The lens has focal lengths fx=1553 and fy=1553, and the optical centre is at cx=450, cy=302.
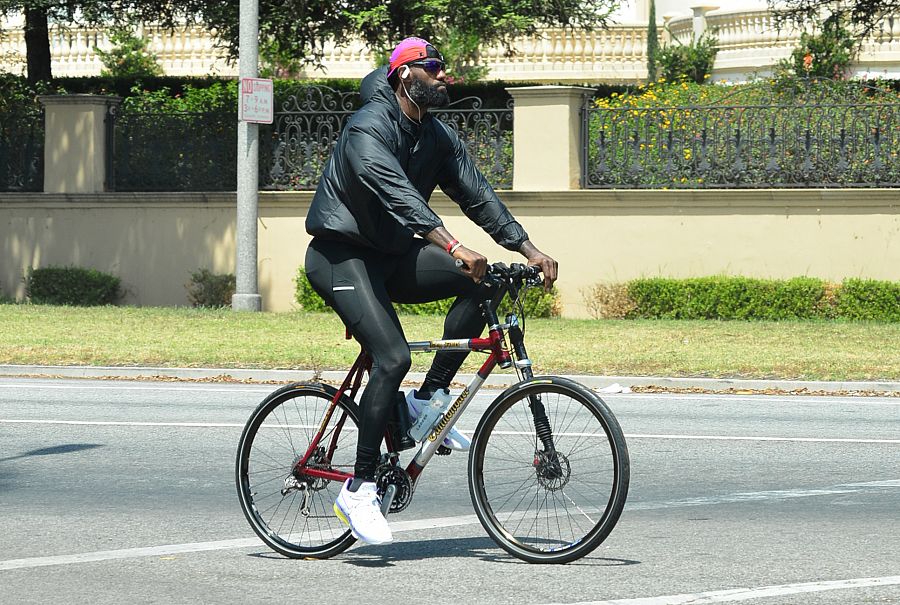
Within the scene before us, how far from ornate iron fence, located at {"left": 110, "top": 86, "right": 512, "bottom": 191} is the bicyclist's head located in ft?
47.9

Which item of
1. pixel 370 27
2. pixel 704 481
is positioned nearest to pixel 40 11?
pixel 370 27

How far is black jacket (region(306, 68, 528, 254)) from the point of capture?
6.14 metres

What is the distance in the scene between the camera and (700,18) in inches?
1672

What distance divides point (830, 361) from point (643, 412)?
3407mm

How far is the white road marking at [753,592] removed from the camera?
5.67 meters

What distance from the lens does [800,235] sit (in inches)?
779

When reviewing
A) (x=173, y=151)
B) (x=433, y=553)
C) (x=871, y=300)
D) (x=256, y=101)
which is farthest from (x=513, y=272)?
(x=173, y=151)

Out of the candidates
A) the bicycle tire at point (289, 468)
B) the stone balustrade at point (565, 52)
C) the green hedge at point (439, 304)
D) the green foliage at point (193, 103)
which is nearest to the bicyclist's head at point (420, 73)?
the bicycle tire at point (289, 468)

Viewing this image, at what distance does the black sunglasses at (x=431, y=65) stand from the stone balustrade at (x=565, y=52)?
34.5 meters

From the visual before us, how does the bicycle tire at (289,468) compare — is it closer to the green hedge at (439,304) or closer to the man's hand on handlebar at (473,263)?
the man's hand on handlebar at (473,263)

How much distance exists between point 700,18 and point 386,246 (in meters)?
37.6

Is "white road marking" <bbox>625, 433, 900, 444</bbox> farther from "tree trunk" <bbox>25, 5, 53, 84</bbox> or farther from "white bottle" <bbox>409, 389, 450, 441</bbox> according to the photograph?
"tree trunk" <bbox>25, 5, 53, 84</bbox>

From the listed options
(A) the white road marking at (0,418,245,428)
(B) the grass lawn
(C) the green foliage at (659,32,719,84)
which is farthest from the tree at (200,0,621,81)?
(C) the green foliage at (659,32,719,84)

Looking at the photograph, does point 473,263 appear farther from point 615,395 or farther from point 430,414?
point 615,395
